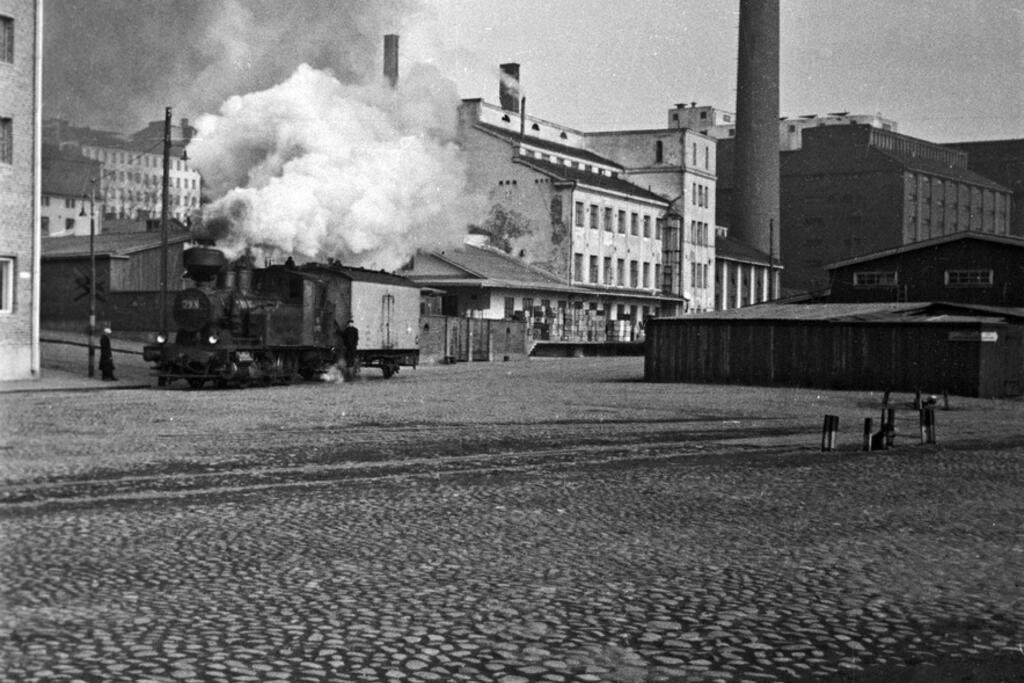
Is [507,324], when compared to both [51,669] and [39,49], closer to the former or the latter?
[39,49]

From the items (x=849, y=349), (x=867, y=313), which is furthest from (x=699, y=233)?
(x=849, y=349)

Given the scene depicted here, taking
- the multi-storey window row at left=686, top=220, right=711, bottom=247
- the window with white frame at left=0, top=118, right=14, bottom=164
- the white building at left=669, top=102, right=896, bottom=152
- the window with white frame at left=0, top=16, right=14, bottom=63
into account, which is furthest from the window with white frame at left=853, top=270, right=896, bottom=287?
the white building at left=669, top=102, right=896, bottom=152

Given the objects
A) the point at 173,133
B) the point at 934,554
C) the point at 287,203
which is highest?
the point at 173,133

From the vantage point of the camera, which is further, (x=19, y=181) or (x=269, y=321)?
(x=269, y=321)

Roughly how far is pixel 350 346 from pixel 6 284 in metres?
9.37

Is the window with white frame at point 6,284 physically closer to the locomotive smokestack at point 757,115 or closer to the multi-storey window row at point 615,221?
the multi-storey window row at point 615,221

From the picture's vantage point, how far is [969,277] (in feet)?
153

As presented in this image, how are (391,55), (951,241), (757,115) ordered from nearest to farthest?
(951,241) < (391,55) < (757,115)

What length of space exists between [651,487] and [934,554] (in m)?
4.09

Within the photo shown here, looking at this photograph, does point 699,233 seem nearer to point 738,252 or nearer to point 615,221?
point 738,252

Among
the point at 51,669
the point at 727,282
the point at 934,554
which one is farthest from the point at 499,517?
the point at 727,282

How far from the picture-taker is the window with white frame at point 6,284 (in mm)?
30938

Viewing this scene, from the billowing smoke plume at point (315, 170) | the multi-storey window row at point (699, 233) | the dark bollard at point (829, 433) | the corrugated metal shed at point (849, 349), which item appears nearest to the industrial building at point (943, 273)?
the corrugated metal shed at point (849, 349)

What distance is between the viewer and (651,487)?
42.6 ft
